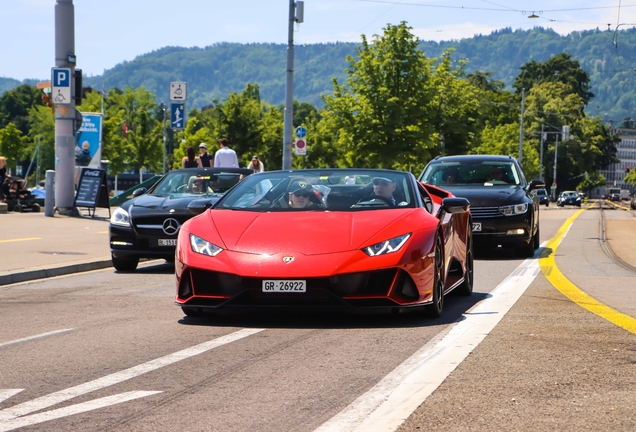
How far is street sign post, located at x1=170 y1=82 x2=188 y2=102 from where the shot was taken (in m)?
28.9

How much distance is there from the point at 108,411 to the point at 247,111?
71880 millimetres

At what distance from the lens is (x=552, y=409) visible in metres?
4.80

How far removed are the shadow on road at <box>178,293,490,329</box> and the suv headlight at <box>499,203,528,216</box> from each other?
24.5 feet

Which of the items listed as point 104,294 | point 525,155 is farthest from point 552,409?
point 525,155

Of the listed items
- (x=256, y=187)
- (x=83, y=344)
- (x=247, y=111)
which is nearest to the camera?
(x=83, y=344)

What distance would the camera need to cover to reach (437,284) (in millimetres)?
8242

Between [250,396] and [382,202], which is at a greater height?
[382,202]

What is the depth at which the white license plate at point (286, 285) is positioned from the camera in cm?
757

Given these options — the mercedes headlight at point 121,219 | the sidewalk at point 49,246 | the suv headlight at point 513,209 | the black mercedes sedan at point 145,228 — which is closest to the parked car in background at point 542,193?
the suv headlight at point 513,209

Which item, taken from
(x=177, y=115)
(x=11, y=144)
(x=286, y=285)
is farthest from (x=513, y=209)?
(x=11, y=144)

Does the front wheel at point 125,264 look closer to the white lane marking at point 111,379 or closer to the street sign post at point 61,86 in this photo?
the white lane marking at point 111,379

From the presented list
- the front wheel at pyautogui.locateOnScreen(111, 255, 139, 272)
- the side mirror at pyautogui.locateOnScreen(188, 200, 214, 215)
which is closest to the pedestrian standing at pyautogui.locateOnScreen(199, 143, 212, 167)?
the front wheel at pyautogui.locateOnScreen(111, 255, 139, 272)

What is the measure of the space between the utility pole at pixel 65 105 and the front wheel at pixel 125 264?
11.2 metres

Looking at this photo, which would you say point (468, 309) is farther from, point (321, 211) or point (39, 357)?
point (39, 357)
